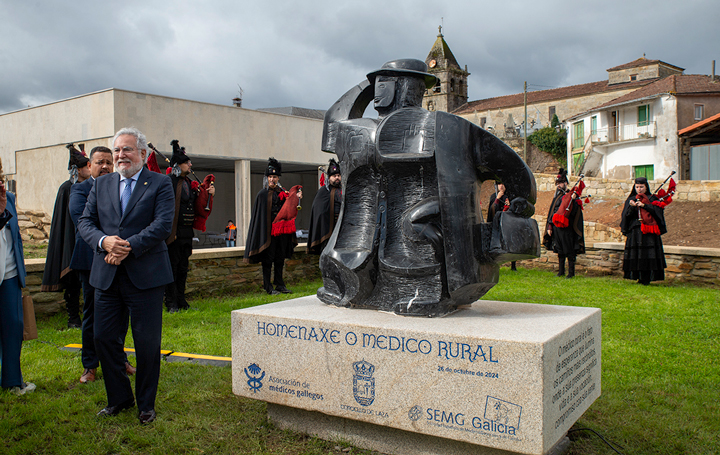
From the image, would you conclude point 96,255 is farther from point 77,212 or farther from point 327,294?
point 327,294

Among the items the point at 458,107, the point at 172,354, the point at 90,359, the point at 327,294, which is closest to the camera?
the point at 327,294

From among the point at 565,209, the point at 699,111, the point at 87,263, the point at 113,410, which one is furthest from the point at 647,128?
the point at 113,410

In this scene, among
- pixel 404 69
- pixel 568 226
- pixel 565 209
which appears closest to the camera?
pixel 404 69

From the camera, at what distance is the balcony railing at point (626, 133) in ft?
90.8

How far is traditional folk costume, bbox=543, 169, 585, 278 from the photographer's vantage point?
916 centimetres

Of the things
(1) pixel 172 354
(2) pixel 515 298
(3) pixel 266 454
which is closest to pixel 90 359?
(1) pixel 172 354

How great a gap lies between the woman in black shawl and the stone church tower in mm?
47043

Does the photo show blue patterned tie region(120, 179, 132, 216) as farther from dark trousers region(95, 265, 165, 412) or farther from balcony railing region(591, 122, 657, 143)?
balcony railing region(591, 122, 657, 143)

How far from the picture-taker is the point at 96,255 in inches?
124

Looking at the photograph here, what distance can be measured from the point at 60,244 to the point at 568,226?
311 inches

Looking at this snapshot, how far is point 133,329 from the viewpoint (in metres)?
3.12

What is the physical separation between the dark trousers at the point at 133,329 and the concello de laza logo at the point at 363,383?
49.8 inches

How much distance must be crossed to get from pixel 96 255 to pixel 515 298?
5450 millimetres

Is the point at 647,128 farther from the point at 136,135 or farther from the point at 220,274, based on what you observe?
the point at 136,135
